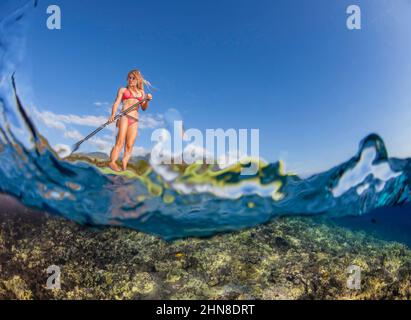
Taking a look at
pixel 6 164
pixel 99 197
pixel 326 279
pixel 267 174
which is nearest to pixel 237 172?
pixel 267 174

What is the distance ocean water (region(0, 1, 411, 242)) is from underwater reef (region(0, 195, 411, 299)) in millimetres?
472

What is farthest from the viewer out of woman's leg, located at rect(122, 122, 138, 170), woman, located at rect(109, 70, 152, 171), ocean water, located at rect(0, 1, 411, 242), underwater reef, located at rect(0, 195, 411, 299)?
ocean water, located at rect(0, 1, 411, 242)

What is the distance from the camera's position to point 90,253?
8.44m

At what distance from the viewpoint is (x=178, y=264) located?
8156 millimetres

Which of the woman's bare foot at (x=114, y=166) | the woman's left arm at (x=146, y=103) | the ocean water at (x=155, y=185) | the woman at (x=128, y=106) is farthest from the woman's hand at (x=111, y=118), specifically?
the ocean water at (x=155, y=185)

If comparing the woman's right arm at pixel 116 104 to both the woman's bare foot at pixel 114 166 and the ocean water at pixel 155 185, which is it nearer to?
the woman's bare foot at pixel 114 166

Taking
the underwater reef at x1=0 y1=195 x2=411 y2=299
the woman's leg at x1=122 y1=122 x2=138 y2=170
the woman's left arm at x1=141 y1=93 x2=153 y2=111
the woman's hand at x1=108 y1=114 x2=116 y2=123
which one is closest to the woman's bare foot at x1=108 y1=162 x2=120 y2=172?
the woman's leg at x1=122 y1=122 x2=138 y2=170

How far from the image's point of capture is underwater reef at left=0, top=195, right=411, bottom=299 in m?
7.36

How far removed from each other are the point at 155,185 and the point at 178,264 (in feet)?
7.85

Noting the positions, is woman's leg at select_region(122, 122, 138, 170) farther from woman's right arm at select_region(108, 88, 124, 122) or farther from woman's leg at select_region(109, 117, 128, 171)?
woman's right arm at select_region(108, 88, 124, 122)

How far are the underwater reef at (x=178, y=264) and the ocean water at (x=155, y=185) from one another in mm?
472

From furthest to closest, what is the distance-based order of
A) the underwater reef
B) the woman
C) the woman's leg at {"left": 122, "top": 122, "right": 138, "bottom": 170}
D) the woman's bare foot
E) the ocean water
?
the ocean water, the woman's bare foot, the woman's leg at {"left": 122, "top": 122, "right": 138, "bottom": 170}, the woman, the underwater reef

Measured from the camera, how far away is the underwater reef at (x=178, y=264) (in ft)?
24.1
